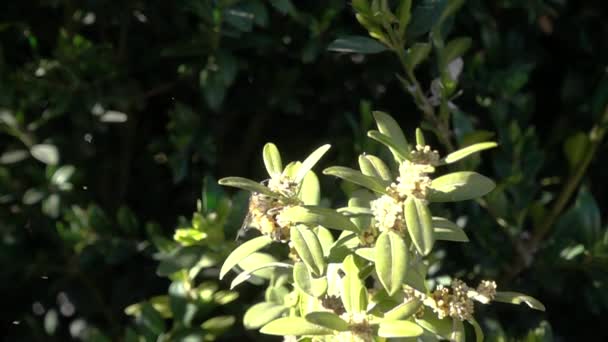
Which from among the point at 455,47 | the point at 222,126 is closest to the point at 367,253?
the point at 455,47

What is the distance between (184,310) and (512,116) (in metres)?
0.77

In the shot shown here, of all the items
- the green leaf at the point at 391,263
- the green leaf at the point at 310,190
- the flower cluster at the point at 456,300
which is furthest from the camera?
the green leaf at the point at 310,190

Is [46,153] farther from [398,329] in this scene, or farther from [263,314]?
[398,329]

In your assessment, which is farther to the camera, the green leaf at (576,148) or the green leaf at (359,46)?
the green leaf at (576,148)

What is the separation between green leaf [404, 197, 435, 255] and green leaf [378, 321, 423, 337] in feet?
0.28

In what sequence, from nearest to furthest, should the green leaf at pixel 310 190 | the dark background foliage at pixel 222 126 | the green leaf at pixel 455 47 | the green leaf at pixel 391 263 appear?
the green leaf at pixel 391 263 < the green leaf at pixel 310 190 < the green leaf at pixel 455 47 < the dark background foliage at pixel 222 126

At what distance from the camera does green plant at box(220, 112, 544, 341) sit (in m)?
0.97

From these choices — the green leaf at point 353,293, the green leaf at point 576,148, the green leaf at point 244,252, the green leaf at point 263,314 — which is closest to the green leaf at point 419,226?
the green leaf at point 353,293

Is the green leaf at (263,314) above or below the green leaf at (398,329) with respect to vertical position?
below

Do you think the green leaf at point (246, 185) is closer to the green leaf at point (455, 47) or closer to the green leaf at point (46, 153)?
the green leaf at point (455, 47)

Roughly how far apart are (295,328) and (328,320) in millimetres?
42

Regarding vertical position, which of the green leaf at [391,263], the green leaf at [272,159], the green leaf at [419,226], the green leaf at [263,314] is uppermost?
the green leaf at [419,226]

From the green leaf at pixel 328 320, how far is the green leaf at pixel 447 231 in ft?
0.54

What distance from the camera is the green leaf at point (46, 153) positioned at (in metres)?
1.73
